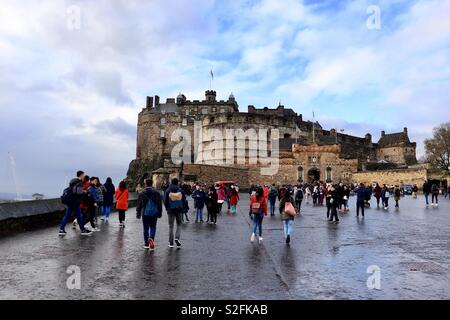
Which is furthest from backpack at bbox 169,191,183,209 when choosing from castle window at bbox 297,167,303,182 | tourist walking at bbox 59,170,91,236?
castle window at bbox 297,167,303,182

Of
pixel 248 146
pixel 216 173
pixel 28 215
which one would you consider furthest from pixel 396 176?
pixel 28 215

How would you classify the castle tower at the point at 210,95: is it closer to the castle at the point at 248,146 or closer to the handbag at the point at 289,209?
the castle at the point at 248,146

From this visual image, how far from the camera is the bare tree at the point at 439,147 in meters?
58.6

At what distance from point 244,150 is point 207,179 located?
1663cm

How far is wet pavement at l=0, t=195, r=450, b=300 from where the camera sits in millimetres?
5055

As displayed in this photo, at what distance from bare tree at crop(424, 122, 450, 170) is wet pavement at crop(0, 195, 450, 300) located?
53.7 meters

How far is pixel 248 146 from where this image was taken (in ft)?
222

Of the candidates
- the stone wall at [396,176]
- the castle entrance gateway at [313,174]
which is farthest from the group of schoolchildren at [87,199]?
the castle entrance gateway at [313,174]

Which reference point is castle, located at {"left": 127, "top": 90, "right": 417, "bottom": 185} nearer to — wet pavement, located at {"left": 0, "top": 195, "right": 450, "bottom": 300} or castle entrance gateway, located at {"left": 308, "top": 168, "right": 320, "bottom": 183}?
castle entrance gateway, located at {"left": 308, "top": 168, "right": 320, "bottom": 183}

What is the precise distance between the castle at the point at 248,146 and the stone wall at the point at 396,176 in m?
1.81
